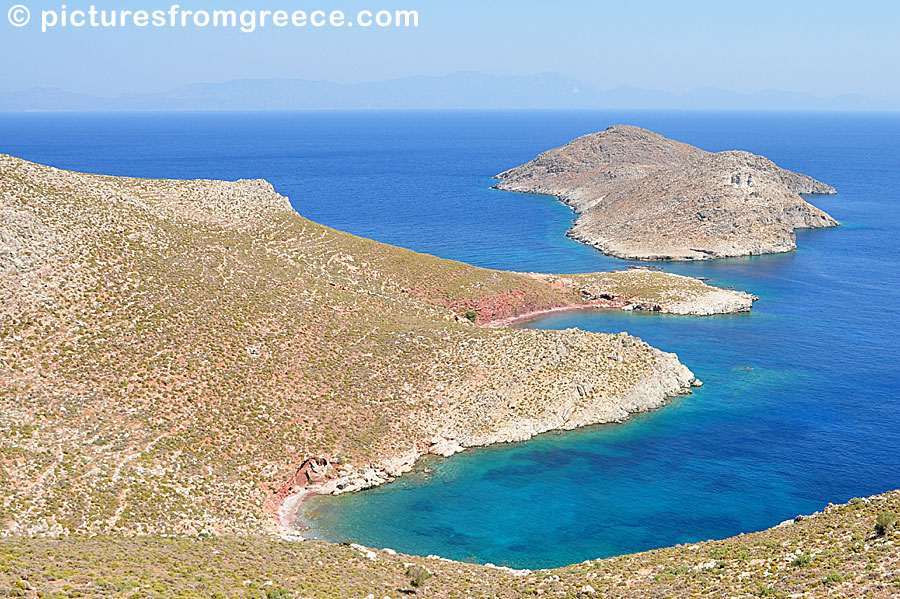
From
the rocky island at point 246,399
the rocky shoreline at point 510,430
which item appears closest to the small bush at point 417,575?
the rocky island at point 246,399

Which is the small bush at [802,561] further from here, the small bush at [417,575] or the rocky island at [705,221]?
the rocky island at [705,221]

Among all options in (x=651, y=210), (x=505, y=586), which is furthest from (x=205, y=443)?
(x=651, y=210)

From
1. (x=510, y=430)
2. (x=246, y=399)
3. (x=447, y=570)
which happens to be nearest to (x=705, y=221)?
(x=510, y=430)

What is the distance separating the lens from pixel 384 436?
6988cm

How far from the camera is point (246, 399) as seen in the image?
2704 inches

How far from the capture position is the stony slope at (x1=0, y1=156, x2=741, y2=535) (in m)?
57.4

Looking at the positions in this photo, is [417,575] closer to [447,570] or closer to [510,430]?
[447,570]

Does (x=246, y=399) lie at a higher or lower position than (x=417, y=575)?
higher

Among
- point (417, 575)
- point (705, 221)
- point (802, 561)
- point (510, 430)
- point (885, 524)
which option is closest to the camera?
point (802, 561)

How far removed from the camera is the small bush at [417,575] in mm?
42781

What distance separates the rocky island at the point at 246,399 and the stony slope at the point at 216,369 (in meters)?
0.20

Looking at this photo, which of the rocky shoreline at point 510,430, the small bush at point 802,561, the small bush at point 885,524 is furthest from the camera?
the rocky shoreline at point 510,430

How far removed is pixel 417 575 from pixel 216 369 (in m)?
34.3

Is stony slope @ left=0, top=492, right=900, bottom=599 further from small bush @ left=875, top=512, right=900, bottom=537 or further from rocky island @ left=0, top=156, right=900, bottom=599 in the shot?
small bush @ left=875, top=512, right=900, bottom=537
